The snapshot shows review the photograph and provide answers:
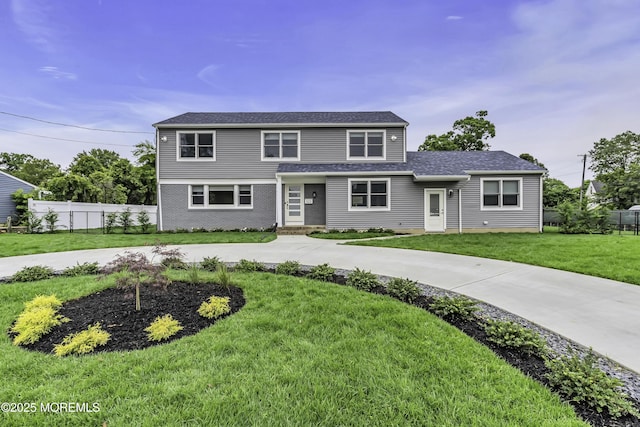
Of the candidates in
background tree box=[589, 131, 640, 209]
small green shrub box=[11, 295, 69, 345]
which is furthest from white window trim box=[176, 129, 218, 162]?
background tree box=[589, 131, 640, 209]

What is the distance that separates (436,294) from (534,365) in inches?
75.8

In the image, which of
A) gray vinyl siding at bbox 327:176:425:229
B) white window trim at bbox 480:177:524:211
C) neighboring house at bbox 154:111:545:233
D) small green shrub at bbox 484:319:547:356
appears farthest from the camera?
neighboring house at bbox 154:111:545:233

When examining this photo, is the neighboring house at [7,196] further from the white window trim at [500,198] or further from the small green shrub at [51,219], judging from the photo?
the white window trim at [500,198]

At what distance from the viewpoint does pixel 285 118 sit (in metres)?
15.3

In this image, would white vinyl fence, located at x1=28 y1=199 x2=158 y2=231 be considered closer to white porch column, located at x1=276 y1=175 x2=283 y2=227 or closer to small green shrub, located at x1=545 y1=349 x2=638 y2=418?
white porch column, located at x1=276 y1=175 x2=283 y2=227

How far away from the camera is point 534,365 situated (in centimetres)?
243

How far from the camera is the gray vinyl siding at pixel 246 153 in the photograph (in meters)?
14.3

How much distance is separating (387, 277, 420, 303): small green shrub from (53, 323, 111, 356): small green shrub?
11.7ft

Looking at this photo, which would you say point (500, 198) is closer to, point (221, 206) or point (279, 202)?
point (279, 202)

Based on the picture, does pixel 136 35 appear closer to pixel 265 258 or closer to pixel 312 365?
pixel 265 258

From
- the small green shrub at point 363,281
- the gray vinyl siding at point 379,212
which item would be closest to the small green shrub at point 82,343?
the small green shrub at point 363,281

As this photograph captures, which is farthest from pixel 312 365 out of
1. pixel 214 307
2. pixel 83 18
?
pixel 83 18

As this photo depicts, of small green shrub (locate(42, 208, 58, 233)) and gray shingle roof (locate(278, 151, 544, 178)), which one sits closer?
gray shingle roof (locate(278, 151, 544, 178))

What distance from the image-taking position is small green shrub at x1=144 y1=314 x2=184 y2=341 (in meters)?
2.93
